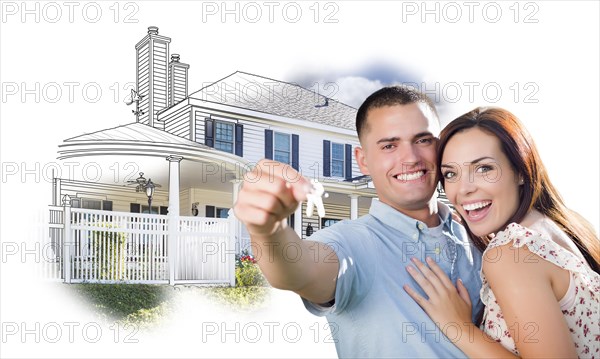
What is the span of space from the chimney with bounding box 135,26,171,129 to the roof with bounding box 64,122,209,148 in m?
1.73

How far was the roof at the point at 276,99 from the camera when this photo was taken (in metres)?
12.4

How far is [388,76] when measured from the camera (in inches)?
555

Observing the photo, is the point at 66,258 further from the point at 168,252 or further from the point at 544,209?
the point at 544,209

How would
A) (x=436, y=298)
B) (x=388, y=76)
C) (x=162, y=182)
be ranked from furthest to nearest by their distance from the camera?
(x=388, y=76), (x=162, y=182), (x=436, y=298)

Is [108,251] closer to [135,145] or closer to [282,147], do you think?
[135,145]

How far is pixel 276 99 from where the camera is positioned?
543 inches

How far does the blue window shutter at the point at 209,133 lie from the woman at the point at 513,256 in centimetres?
949

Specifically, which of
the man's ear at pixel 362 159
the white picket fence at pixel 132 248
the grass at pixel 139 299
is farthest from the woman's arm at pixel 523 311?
the grass at pixel 139 299

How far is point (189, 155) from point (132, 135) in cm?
84

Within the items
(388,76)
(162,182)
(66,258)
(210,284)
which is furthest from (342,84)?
(66,258)

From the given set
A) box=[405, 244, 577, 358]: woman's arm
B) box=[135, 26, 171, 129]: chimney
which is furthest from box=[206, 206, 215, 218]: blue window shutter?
box=[405, 244, 577, 358]: woman's arm

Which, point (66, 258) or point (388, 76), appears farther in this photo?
point (388, 76)

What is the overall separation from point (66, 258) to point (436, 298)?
24.1 ft

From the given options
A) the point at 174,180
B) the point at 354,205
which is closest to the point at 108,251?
the point at 174,180
